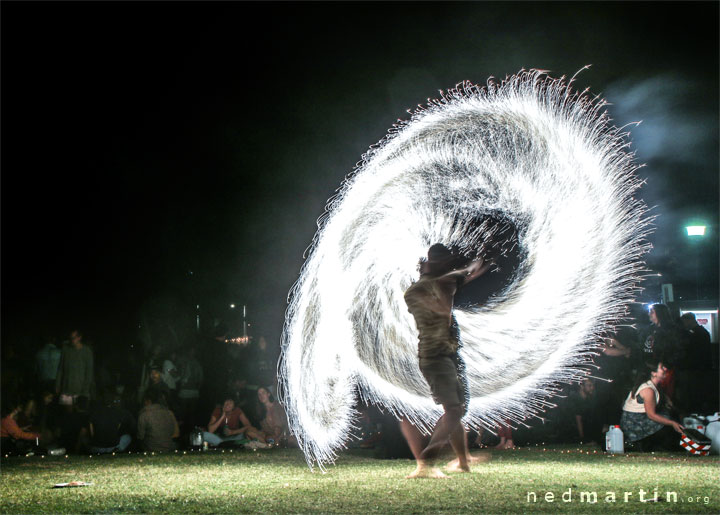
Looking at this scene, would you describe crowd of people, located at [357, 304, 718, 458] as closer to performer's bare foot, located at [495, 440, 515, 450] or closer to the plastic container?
performer's bare foot, located at [495, 440, 515, 450]

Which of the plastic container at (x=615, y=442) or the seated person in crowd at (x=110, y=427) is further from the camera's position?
the seated person in crowd at (x=110, y=427)

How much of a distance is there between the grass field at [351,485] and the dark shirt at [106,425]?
1.05 metres

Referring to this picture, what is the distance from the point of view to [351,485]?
284 inches

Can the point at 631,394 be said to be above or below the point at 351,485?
above

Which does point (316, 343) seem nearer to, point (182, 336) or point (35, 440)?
point (35, 440)

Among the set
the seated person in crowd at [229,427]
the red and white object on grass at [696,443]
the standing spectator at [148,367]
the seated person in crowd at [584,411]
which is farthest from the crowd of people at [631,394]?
the standing spectator at [148,367]

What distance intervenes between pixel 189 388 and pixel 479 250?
5.55 m

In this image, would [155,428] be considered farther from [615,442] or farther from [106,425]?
[615,442]

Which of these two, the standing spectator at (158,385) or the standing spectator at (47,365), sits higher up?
A: the standing spectator at (47,365)

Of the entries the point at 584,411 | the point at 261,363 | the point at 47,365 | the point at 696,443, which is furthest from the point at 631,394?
the point at 47,365

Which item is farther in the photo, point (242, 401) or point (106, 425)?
point (242, 401)

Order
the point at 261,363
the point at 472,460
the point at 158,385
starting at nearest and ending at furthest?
the point at 472,460 → the point at 158,385 → the point at 261,363

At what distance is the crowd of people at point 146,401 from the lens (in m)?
11.5

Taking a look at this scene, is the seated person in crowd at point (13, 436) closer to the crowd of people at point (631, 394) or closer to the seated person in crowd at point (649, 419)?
the crowd of people at point (631, 394)
